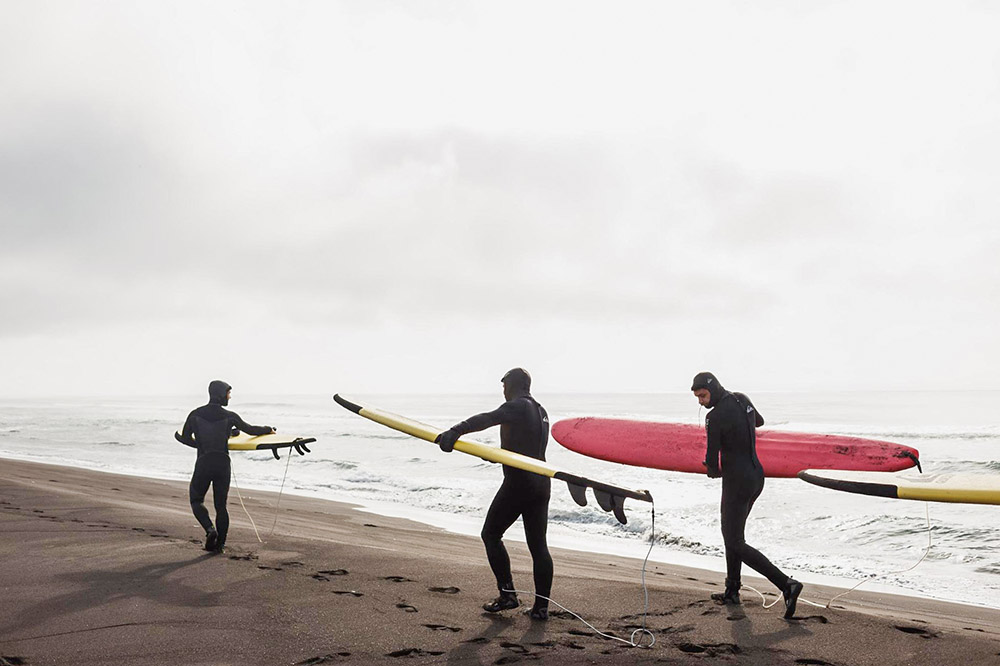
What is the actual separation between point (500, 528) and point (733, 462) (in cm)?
190

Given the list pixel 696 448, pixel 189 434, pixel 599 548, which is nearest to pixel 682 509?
pixel 696 448

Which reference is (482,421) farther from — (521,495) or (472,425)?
(521,495)

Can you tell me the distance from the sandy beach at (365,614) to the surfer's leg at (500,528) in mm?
317

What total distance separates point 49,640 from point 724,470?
4.87m

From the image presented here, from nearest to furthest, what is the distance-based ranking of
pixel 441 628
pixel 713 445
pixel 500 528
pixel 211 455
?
pixel 441 628 → pixel 500 528 → pixel 713 445 → pixel 211 455

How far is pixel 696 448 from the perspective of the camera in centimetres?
1048

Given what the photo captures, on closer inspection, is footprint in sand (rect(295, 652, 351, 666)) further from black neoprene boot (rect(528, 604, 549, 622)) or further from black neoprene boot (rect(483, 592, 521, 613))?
black neoprene boot (rect(528, 604, 549, 622))

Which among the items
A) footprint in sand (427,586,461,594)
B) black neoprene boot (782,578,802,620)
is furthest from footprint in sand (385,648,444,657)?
black neoprene boot (782,578,802,620)

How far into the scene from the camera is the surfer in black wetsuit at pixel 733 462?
5.55 metres

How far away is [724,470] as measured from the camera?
5660 millimetres

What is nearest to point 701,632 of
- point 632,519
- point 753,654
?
point 753,654

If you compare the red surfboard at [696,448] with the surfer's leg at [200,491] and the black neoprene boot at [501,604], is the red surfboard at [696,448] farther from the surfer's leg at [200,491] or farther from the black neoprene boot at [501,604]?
the surfer's leg at [200,491]

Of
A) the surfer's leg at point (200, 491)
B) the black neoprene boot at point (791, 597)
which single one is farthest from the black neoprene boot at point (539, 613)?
the surfer's leg at point (200, 491)

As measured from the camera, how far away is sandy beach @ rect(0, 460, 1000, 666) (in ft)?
14.8
